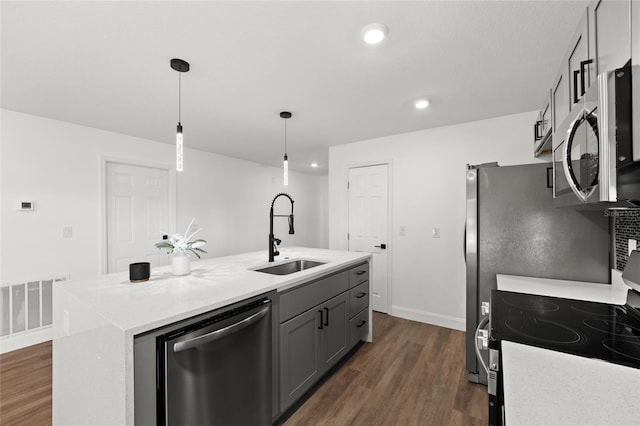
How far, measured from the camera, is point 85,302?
1299 mm

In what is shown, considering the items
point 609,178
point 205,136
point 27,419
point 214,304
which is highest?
point 205,136

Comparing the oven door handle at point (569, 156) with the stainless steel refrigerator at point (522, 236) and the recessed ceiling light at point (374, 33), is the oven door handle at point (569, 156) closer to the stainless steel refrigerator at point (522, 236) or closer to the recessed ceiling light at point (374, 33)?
the stainless steel refrigerator at point (522, 236)

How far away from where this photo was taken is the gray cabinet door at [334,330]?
6.97ft

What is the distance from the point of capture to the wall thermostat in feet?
9.29

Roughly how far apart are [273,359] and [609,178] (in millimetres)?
1692

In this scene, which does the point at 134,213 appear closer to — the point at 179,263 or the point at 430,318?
the point at 179,263

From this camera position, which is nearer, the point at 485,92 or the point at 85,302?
the point at 85,302

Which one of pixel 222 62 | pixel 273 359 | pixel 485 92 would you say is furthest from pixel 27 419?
pixel 485 92

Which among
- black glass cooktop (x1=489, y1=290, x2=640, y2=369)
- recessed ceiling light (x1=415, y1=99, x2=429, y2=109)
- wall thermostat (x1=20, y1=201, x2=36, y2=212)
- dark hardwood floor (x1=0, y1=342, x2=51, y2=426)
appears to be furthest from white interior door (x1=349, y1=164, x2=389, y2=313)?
wall thermostat (x1=20, y1=201, x2=36, y2=212)

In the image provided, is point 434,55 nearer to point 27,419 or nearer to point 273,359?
point 273,359

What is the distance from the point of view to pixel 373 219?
3.87 meters

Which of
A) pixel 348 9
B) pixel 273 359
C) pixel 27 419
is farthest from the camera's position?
pixel 27 419

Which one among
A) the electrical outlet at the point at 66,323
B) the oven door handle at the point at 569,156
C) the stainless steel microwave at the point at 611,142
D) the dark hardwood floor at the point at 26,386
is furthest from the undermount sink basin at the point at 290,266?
the stainless steel microwave at the point at 611,142

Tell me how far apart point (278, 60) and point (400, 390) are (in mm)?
2534
